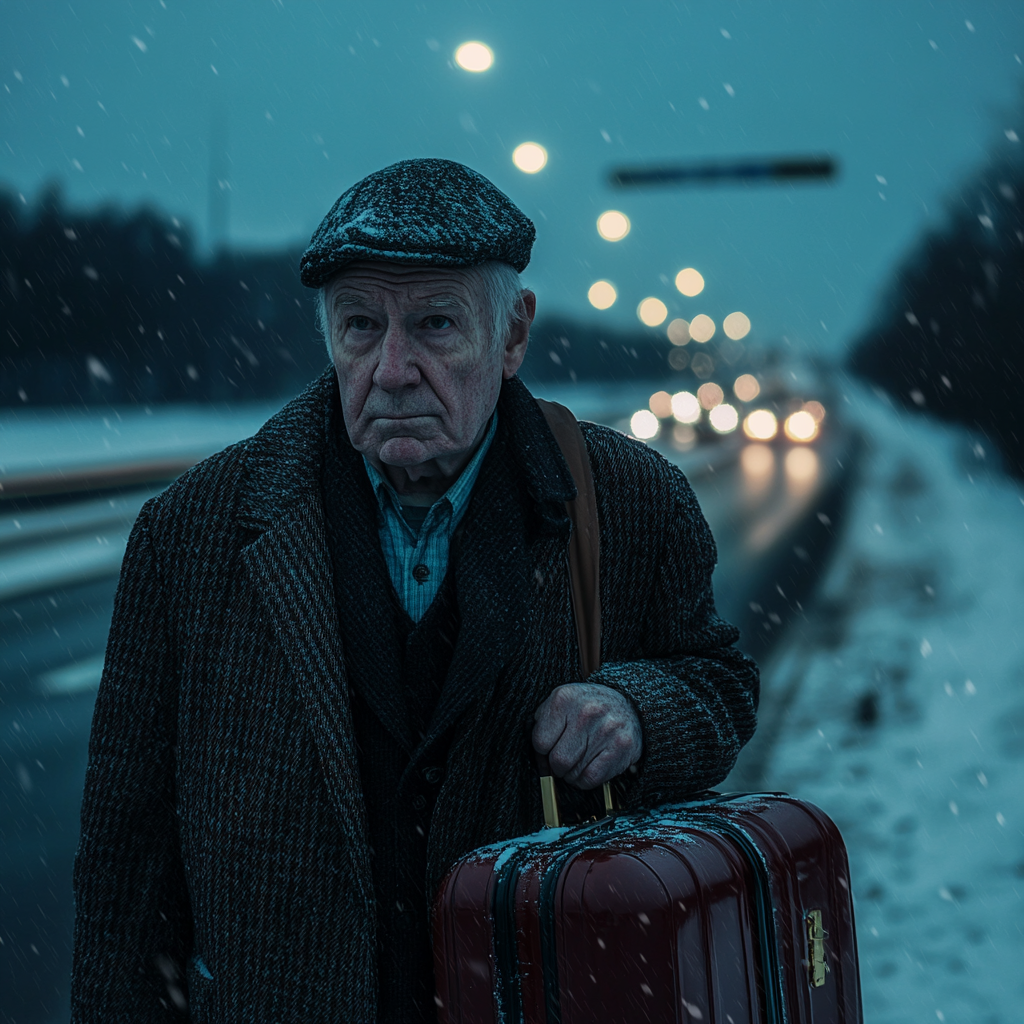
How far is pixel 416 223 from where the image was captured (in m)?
1.67

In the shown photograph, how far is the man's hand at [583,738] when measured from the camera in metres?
1.68

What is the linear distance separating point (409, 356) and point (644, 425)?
31778mm

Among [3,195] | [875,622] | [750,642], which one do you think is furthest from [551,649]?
[3,195]

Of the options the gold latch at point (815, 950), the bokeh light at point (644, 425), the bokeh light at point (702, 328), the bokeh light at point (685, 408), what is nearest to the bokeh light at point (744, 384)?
the bokeh light at point (702, 328)

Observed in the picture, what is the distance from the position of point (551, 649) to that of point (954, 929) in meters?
2.63

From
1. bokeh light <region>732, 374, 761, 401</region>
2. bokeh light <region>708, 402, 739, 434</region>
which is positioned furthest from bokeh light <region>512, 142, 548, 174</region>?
bokeh light <region>732, 374, 761, 401</region>

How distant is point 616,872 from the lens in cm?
138

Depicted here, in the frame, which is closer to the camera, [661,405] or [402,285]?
[402,285]

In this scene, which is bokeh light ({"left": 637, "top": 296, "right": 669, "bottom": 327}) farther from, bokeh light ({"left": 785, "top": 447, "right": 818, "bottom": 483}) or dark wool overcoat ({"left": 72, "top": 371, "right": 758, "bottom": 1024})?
dark wool overcoat ({"left": 72, "top": 371, "right": 758, "bottom": 1024})

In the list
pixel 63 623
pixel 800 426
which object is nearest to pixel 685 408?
pixel 800 426

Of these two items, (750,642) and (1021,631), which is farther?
(1021,631)

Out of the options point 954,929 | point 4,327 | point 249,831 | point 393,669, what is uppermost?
point 4,327

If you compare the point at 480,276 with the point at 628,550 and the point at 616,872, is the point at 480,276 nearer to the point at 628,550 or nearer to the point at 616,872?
the point at 628,550

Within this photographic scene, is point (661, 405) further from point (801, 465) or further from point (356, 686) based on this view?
point (356, 686)
